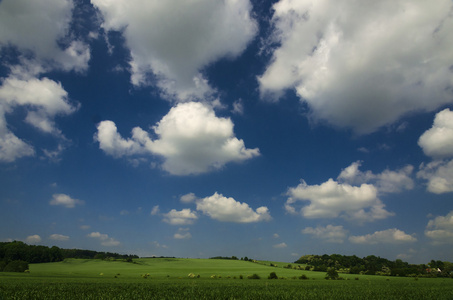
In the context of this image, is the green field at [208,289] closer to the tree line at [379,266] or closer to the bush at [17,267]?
the bush at [17,267]

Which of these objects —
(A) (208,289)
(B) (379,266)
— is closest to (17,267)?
(A) (208,289)

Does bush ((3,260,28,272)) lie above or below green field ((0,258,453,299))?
below

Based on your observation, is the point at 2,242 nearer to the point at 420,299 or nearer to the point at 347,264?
the point at 420,299

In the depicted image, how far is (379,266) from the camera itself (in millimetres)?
163625

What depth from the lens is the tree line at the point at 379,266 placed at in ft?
374

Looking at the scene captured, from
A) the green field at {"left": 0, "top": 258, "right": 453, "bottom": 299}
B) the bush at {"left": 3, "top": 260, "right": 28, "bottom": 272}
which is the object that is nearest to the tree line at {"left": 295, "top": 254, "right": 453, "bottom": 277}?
the green field at {"left": 0, "top": 258, "right": 453, "bottom": 299}

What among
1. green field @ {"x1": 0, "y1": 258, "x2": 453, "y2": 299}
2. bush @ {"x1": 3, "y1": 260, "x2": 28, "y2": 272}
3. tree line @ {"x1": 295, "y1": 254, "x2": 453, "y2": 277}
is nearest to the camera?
green field @ {"x1": 0, "y1": 258, "x2": 453, "y2": 299}

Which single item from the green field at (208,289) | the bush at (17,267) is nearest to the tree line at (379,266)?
the green field at (208,289)

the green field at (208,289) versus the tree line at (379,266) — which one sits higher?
the green field at (208,289)

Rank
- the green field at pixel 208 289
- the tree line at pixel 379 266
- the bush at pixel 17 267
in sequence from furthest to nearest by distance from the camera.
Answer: the tree line at pixel 379 266 < the bush at pixel 17 267 < the green field at pixel 208 289

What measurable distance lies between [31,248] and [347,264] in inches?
A: 8217

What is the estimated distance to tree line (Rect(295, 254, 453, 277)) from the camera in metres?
114

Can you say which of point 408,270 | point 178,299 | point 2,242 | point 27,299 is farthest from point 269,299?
point 2,242

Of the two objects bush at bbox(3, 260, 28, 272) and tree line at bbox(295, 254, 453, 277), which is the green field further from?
tree line at bbox(295, 254, 453, 277)
